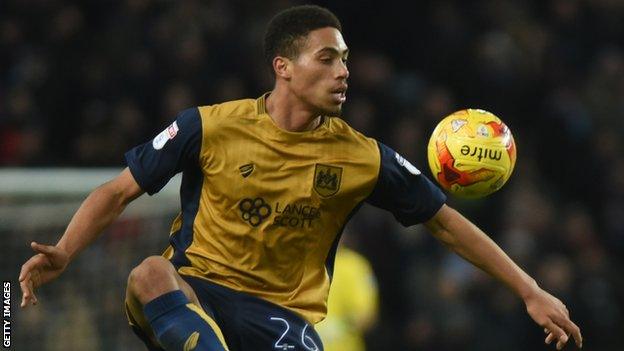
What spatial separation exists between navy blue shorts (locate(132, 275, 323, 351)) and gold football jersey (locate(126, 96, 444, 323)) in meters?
0.04

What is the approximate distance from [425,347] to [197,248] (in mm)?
6090

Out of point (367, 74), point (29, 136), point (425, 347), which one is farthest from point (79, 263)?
point (367, 74)

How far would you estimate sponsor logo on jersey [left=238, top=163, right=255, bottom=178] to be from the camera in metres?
6.28

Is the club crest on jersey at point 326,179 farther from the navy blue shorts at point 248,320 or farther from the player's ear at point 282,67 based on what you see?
the navy blue shorts at point 248,320

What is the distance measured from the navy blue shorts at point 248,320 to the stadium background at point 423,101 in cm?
574

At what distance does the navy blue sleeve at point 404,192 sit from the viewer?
640cm

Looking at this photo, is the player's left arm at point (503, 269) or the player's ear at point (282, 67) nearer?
the player's left arm at point (503, 269)

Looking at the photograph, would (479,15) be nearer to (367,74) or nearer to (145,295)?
(367,74)

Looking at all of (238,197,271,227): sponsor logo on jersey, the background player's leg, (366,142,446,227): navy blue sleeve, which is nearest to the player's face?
(366,142,446,227): navy blue sleeve

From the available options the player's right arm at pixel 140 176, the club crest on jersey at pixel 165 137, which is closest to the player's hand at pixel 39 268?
the player's right arm at pixel 140 176

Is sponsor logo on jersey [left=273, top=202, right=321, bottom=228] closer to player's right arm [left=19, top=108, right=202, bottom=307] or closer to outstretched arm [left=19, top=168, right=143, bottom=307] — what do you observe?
player's right arm [left=19, top=108, right=202, bottom=307]

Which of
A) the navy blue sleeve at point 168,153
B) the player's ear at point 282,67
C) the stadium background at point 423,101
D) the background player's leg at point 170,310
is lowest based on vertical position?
the stadium background at point 423,101

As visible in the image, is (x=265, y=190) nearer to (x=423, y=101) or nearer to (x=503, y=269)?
(x=503, y=269)

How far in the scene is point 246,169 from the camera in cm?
629
